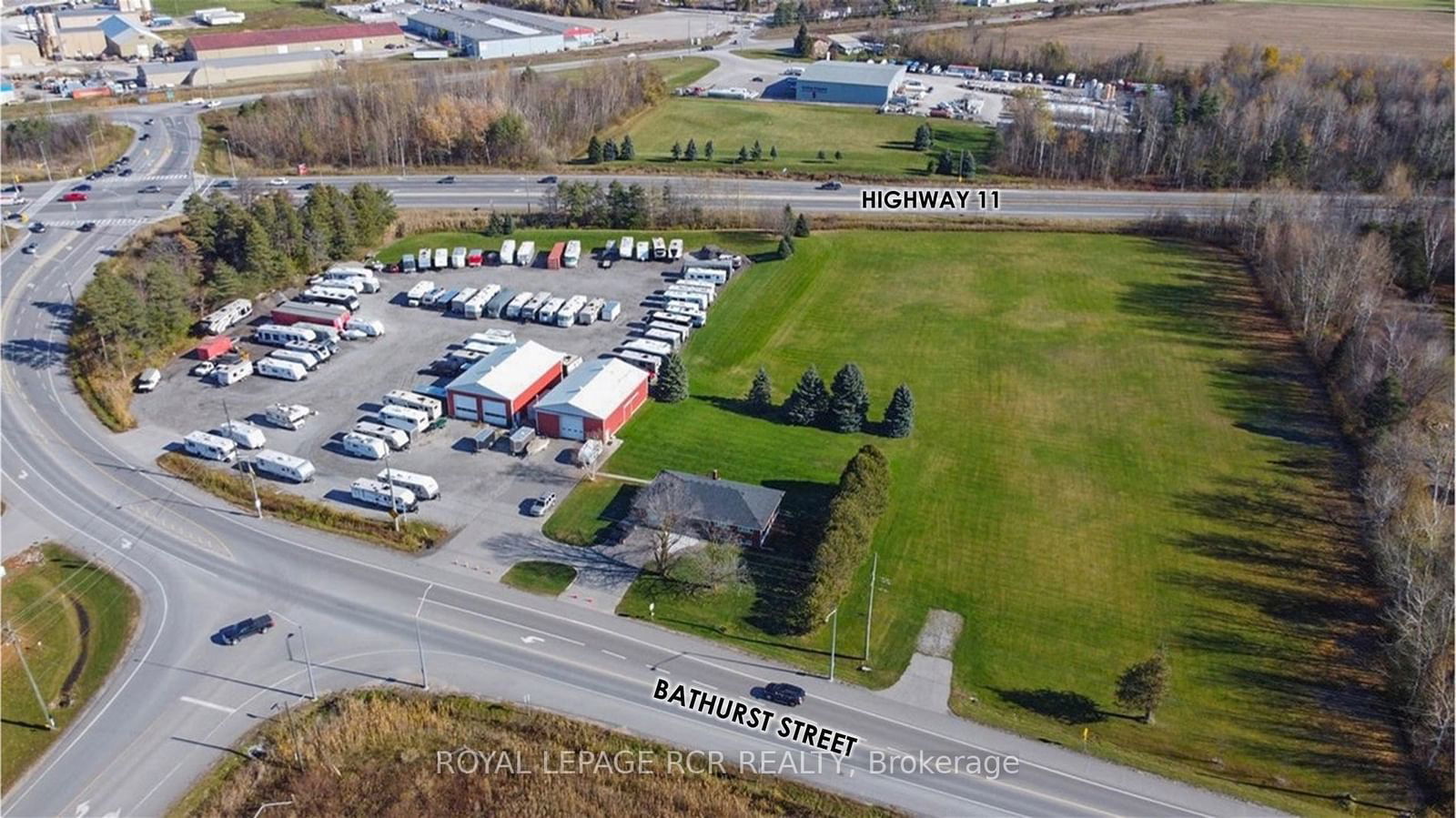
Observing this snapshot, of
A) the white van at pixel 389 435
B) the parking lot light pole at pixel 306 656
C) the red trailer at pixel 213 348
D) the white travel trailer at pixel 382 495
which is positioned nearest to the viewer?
the parking lot light pole at pixel 306 656

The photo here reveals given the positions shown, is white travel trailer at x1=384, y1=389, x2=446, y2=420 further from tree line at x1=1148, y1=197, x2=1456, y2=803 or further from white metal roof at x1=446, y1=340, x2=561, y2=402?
tree line at x1=1148, y1=197, x2=1456, y2=803

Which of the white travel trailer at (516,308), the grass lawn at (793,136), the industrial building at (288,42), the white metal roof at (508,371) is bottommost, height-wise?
the white metal roof at (508,371)

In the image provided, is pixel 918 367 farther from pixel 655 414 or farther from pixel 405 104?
pixel 405 104

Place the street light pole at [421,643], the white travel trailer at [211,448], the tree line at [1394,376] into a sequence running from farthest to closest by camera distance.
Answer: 1. the white travel trailer at [211,448]
2. the street light pole at [421,643]
3. the tree line at [1394,376]

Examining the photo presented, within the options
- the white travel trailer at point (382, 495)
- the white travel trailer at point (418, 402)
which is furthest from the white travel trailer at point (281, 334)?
the white travel trailer at point (382, 495)

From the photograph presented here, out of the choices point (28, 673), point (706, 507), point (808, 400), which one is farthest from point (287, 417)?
point (808, 400)

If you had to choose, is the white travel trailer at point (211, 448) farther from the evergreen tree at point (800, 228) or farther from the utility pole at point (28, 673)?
the evergreen tree at point (800, 228)

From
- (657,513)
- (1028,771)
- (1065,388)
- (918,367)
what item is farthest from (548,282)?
(1028,771)

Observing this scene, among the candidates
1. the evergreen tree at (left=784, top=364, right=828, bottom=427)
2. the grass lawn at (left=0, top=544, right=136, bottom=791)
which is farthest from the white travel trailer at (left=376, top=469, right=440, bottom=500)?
the evergreen tree at (left=784, top=364, right=828, bottom=427)
